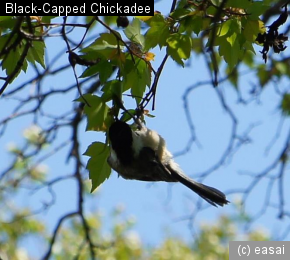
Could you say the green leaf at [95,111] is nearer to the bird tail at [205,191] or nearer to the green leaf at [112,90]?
the green leaf at [112,90]

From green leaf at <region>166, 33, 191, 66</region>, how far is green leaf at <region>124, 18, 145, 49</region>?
0.40ft

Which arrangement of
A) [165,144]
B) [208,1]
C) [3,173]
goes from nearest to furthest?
[208,1] < [165,144] < [3,173]

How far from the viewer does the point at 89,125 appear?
2.35 m

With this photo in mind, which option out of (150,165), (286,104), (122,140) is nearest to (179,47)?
(122,140)

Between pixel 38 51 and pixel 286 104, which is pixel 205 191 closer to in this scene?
pixel 38 51

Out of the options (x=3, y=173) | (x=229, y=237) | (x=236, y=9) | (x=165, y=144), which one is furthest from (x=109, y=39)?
(x=229, y=237)

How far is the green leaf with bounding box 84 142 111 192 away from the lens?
7.99 ft

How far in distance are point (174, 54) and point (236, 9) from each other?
0.30m

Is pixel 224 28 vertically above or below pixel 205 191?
above

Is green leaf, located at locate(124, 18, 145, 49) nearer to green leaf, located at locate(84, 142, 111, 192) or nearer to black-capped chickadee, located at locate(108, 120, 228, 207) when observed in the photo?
green leaf, located at locate(84, 142, 111, 192)

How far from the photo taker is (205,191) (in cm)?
331

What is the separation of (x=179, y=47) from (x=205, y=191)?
119cm

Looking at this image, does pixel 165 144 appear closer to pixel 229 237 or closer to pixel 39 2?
pixel 39 2

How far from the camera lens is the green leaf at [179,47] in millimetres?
2312
